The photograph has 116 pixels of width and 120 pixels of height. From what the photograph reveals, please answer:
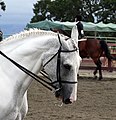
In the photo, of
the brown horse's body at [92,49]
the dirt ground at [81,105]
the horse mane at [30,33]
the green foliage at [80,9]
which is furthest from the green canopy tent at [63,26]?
the green foliage at [80,9]

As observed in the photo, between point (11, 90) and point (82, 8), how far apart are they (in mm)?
67137

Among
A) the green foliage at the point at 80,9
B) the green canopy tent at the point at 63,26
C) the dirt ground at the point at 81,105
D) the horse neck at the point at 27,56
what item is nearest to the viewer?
the horse neck at the point at 27,56

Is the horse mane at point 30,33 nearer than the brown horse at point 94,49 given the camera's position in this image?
Yes

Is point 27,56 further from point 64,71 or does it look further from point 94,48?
point 94,48

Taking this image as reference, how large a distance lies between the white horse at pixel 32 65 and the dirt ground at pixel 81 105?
8.23 ft

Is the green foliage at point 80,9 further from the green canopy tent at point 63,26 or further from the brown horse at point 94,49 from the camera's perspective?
the brown horse at point 94,49

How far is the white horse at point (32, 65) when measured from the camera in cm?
483

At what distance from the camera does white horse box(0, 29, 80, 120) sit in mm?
4828

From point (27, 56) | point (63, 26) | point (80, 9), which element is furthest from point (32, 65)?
point (80, 9)

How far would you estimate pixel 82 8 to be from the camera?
71.3 metres

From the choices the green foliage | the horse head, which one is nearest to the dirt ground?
the horse head

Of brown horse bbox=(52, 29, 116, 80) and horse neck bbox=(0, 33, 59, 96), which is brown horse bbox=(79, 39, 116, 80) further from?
horse neck bbox=(0, 33, 59, 96)

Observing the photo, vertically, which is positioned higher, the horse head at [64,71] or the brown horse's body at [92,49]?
the horse head at [64,71]

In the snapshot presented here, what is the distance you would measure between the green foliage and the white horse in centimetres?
6470
